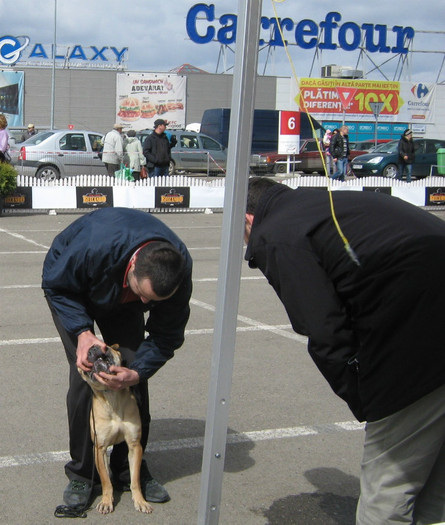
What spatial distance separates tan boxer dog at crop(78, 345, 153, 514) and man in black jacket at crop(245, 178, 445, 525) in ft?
4.33

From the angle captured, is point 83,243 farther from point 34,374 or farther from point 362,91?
point 362,91

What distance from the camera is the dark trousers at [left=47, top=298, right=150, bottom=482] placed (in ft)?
12.8

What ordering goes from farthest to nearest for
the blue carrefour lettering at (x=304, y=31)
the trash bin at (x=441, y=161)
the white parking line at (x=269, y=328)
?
the blue carrefour lettering at (x=304, y=31)
the trash bin at (x=441, y=161)
the white parking line at (x=269, y=328)

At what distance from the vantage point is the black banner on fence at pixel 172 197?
18.0 meters

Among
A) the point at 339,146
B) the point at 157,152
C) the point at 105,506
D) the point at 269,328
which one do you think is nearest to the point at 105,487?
the point at 105,506

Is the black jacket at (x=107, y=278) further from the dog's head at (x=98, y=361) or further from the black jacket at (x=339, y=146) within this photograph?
the black jacket at (x=339, y=146)

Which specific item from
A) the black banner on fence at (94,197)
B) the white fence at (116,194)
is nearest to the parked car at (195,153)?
the white fence at (116,194)

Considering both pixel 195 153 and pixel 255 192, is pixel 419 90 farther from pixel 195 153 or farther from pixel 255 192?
pixel 255 192

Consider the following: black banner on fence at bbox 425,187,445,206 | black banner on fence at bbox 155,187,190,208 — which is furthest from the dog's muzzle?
black banner on fence at bbox 425,187,445,206

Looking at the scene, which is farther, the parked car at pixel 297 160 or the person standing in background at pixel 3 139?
the parked car at pixel 297 160

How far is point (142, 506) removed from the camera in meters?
3.95

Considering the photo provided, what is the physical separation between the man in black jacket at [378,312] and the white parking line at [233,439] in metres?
2.05

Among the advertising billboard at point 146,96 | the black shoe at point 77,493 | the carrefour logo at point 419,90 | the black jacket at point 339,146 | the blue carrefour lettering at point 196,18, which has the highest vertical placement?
the blue carrefour lettering at point 196,18

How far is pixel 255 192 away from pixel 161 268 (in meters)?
0.57
